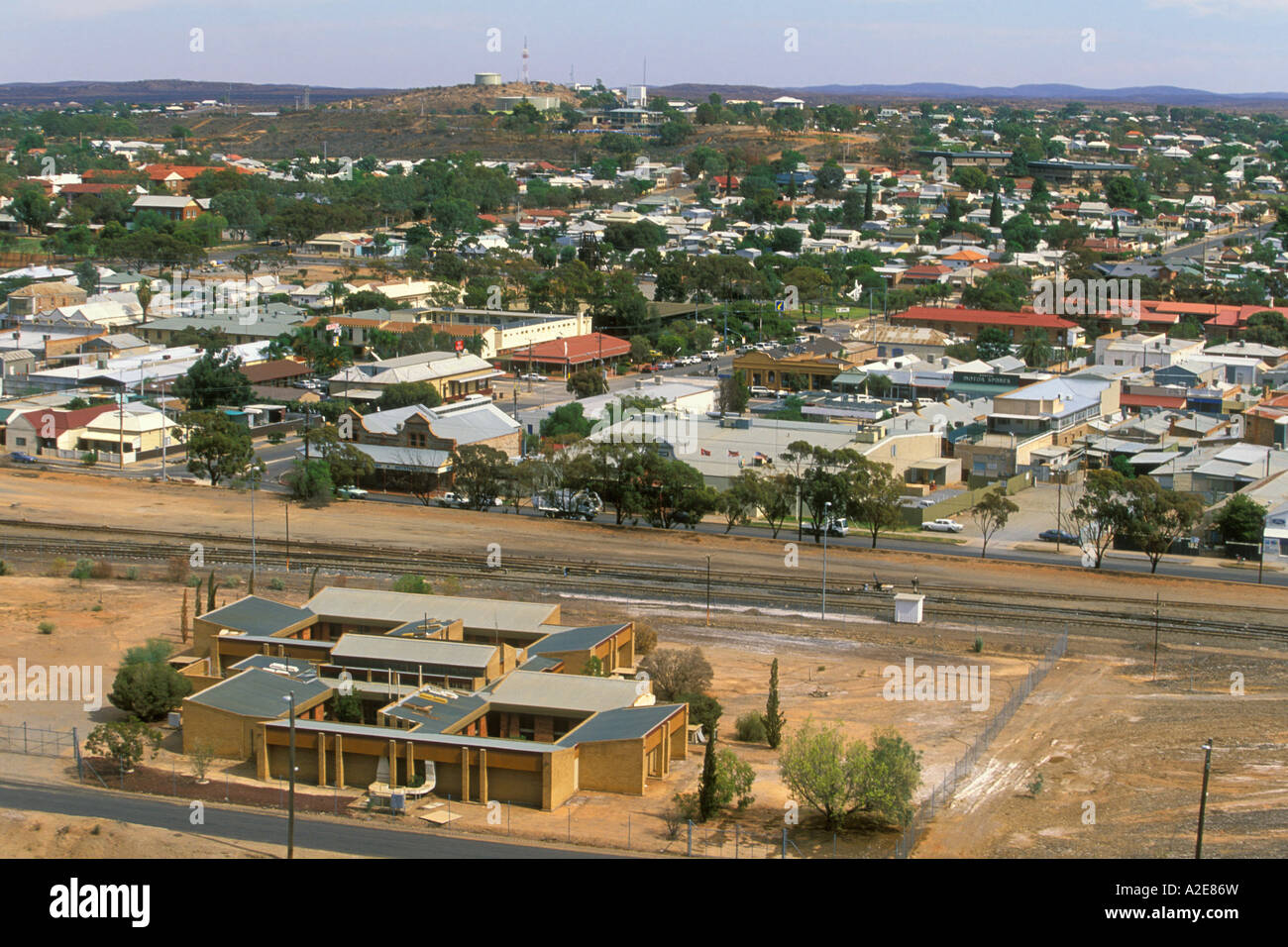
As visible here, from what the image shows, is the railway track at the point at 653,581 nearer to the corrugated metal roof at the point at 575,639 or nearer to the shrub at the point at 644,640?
the shrub at the point at 644,640

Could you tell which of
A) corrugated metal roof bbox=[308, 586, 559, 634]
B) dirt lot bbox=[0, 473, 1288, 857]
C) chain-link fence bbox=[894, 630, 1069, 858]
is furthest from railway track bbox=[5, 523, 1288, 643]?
corrugated metal roof bbox=[308, 586, 559, 634]

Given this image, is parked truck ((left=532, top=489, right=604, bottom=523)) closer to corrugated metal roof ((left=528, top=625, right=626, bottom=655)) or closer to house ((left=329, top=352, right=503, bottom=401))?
corrugated metal roof ((left=528, top=625, right=626, bottom=655))

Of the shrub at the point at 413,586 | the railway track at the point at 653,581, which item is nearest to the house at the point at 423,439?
the railway track at the point at 653,581

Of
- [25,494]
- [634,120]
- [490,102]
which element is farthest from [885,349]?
[490,102]

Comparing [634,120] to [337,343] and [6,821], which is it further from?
[6,821]

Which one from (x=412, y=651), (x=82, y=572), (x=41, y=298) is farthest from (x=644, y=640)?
(x=41, y=298)

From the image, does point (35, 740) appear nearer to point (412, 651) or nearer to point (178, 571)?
point (412, 651)

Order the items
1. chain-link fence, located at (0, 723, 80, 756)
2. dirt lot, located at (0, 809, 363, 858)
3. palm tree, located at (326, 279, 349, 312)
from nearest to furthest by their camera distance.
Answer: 1. dirt lot, located at (0, 809, 363, 858)
2. chain-link fence, located at (0, 723, 80, 756)
3. palm tree, located at (326, 279, 349, 312)
